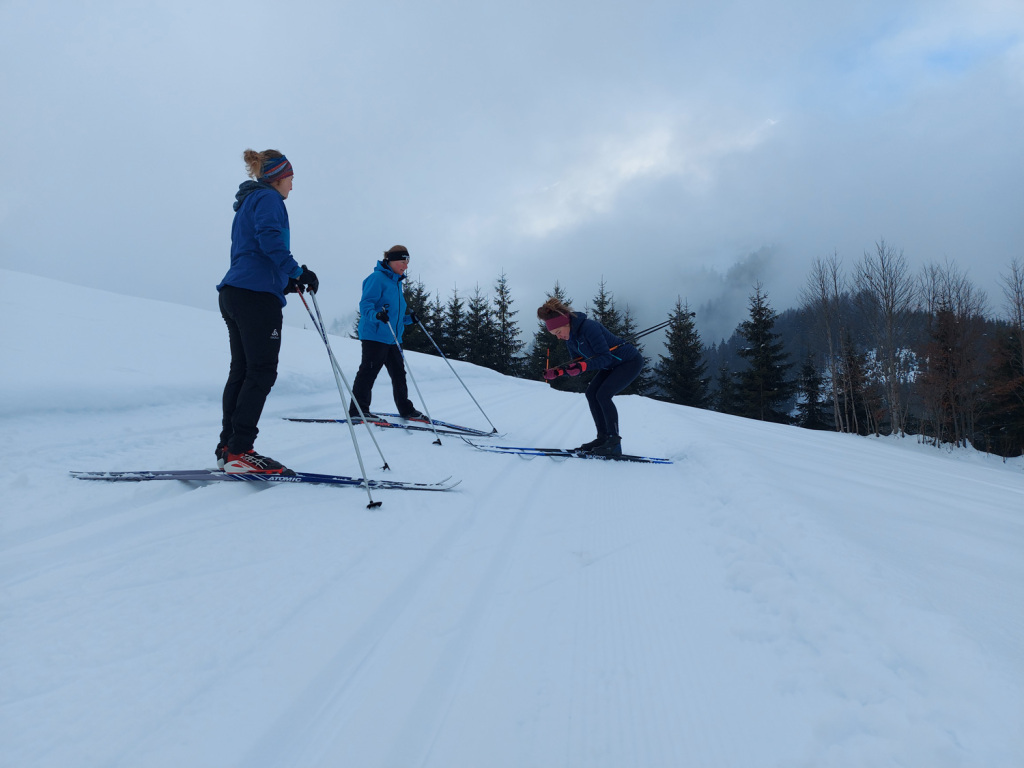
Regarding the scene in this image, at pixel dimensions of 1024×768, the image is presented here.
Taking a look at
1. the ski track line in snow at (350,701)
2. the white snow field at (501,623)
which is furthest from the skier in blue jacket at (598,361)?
the ski track line in snow at (350,701)

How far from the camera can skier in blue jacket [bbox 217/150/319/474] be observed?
278 centimetres

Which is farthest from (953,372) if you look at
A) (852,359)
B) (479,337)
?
(479,337)

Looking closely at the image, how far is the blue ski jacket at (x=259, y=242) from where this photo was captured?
2.77 m

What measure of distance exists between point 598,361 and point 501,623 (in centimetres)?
320

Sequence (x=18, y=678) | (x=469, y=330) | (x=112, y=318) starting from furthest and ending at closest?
1. (x=469, y=330)
2. (x=112, y=318)
3. (x=18, y=678)

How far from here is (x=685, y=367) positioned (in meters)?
30.0

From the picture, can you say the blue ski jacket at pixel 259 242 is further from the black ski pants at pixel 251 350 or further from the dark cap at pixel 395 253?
the dark cap at pixel 395 253

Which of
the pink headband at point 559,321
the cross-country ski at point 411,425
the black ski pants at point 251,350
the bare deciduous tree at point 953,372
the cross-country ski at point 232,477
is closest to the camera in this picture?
the cross-country ski at point 232,477

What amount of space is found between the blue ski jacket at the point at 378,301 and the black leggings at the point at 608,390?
92.6 inches

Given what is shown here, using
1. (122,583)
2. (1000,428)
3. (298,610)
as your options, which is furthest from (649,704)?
(1000,428)

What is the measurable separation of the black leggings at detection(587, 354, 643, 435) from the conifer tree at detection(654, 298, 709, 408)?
27.4m

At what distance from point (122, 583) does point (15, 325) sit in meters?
5.61

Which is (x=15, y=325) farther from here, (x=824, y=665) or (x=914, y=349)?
(x=914, y=349)

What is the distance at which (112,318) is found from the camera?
21.0ft
